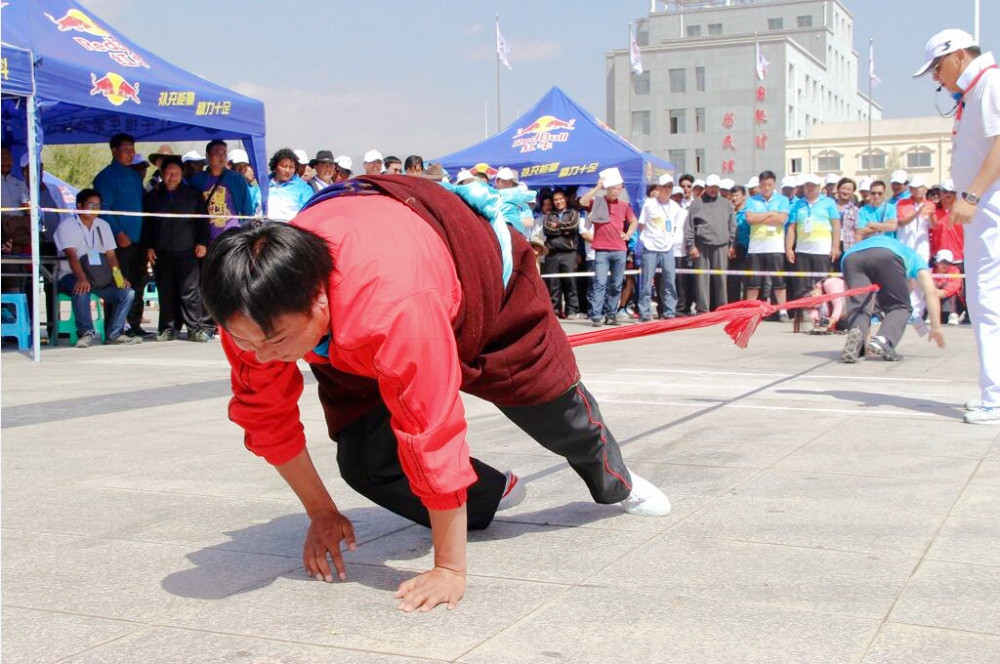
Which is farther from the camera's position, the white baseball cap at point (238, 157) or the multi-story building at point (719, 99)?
the multi-story building at point (719, 99)

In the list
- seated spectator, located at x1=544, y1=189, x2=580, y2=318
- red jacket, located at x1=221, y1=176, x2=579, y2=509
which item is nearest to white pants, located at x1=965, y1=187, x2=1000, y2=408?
red jacket, located at x1=221, y1=176, x2=579, y2=509

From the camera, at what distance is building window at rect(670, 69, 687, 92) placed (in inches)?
3255

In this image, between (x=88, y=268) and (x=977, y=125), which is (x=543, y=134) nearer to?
(x=88, y=268)

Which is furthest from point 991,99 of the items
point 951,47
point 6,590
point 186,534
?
point 6,590

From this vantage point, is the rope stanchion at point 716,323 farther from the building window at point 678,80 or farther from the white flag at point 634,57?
the building window at point 678,80

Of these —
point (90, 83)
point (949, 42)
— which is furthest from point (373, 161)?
point (949, 42)

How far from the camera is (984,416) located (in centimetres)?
592

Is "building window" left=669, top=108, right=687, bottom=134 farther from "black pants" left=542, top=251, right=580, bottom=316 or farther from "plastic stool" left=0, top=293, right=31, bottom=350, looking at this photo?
"plastic stool" left=0, top=293, right=31, bottom=350

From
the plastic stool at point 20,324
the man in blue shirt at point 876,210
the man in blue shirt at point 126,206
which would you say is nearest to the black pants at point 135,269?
the man in blue shirt at point 126,206

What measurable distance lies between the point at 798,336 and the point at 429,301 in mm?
10440

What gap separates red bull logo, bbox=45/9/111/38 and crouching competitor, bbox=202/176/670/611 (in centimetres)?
844

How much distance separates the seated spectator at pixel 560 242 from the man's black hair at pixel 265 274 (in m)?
12.5

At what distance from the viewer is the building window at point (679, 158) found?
275 feet

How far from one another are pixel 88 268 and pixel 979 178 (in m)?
8.72
